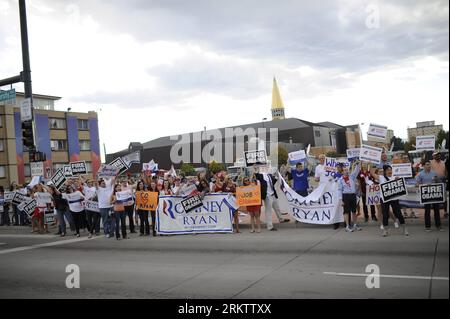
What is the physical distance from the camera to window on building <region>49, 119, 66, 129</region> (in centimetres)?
6646

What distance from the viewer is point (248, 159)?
1459 centimetres

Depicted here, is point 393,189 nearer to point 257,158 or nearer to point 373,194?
point 373,194

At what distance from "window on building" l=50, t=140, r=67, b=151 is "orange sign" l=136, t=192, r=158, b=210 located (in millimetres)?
57079

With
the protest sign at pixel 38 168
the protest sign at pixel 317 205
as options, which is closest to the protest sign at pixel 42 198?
the protest sign at pixel 38 168

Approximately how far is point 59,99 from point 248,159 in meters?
75.1

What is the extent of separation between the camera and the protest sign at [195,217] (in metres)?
13.3

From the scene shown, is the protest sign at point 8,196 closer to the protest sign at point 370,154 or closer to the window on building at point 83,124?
the protest sign at point 370,154

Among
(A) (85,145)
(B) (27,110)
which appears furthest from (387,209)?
(A) (85,145)

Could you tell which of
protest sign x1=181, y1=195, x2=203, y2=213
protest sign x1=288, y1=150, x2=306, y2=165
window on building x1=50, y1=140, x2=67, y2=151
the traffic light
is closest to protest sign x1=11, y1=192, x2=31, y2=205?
the traffic light

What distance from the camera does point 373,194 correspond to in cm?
1244

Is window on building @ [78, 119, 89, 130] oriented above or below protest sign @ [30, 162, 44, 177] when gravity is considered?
above

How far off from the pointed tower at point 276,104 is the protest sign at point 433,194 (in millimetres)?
137779

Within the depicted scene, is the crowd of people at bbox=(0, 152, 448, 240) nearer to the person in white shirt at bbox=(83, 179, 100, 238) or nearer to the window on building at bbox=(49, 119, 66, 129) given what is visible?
the person in white shirt at bbox=(83, 179, 100, 238)

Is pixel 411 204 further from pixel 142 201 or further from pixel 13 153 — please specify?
pixel 13 153
